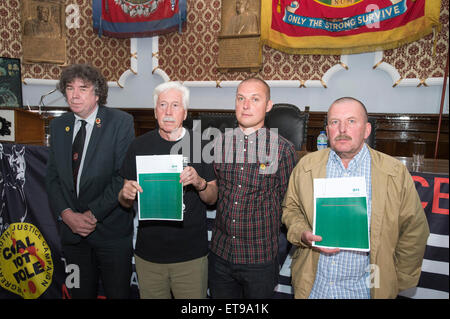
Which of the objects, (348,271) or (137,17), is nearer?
(348,271)

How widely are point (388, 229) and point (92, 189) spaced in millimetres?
1540

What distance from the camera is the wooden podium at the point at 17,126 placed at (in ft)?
8.70

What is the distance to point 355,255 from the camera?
1.43 meters

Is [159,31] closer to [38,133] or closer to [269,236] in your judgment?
[38,133]

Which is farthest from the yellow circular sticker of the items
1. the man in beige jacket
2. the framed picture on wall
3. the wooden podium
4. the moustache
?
the framed picture on wall

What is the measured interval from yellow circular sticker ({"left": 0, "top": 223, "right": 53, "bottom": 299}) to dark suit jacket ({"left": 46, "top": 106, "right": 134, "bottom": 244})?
874 mm

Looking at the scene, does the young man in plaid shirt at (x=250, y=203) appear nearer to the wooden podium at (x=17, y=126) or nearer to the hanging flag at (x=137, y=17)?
the wooden podium at (x=17, y=126)

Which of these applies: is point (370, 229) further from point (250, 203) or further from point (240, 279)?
point (240, 279)

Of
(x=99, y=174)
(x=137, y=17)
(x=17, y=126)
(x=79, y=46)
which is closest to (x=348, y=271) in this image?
(x=99, y=174)

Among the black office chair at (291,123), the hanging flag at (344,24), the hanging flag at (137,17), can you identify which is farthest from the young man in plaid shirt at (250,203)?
the hanging flag at (137,17)

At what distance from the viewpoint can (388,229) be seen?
1378 mm

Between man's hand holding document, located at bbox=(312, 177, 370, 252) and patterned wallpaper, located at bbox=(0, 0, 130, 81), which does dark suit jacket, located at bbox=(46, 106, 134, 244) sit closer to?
man's hand holding document, located at bbox=(312, 177, 370, 252)

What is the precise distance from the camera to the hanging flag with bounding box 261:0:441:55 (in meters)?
3.88

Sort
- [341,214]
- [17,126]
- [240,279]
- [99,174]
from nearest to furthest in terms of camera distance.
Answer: [341,214]
[240,279]
[99,174]
[17,126]
